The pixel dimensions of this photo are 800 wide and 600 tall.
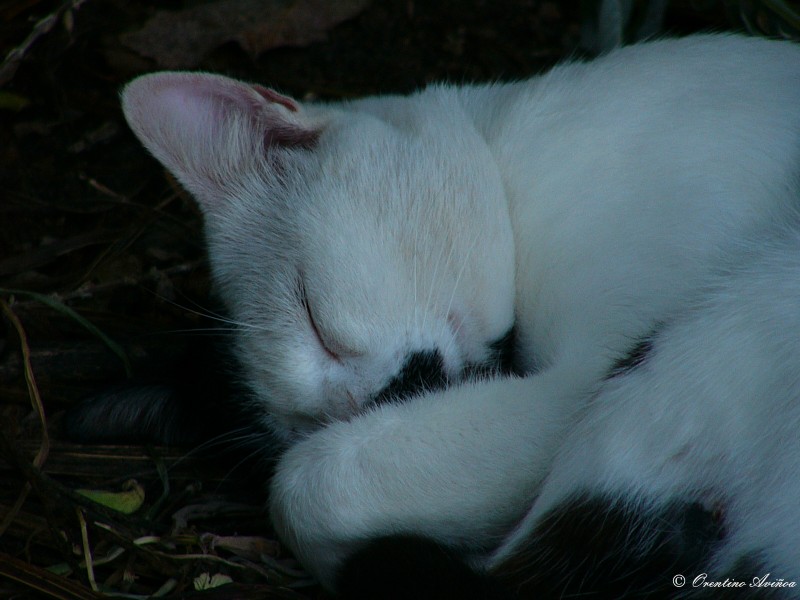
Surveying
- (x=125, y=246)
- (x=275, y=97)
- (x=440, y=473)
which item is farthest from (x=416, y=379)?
(x=125, y=246)

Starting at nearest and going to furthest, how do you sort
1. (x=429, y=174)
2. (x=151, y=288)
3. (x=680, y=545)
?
1. (x=680, y=545)
2. (x=429, y=174)
3. (x=151, y=288)

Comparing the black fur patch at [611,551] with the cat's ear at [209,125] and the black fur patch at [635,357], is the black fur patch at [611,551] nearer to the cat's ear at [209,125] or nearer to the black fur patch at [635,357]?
the black fur patch at [635,357]

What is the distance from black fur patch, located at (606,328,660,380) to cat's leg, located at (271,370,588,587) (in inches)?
2.2

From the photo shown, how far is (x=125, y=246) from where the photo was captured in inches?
70.6

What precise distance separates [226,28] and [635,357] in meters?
1.57

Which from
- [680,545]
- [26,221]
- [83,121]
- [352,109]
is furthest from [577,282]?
[83,121]

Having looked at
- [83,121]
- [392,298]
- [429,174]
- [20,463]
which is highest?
[429,174]

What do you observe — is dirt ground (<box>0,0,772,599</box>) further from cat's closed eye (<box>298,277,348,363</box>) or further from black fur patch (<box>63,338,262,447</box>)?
cat's closed eye (<box>298,277,348,363</box>)

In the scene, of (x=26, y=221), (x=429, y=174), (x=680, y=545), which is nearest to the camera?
(x=680, y=545)

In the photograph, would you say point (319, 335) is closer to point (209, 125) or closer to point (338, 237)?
point (338, 237)

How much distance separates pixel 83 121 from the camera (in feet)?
6.89

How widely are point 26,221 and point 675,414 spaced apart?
1.53 metres

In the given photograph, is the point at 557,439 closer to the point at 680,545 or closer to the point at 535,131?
the point at 680,545

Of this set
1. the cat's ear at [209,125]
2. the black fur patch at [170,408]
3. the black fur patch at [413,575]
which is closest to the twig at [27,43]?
the cat's ear at [209,125]
